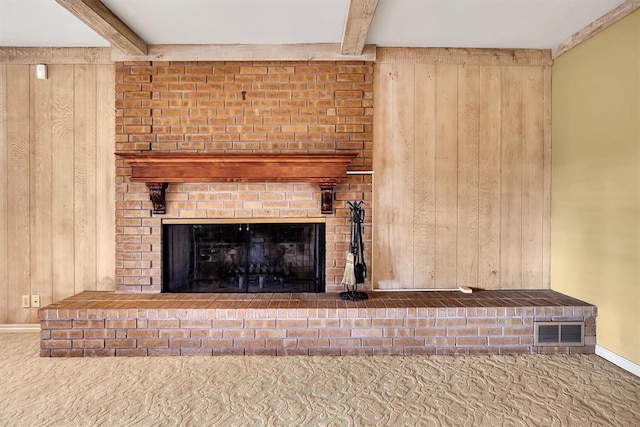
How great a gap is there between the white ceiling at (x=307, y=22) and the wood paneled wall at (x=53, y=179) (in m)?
0.41

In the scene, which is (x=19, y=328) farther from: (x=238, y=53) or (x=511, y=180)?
(x=511, y=180)

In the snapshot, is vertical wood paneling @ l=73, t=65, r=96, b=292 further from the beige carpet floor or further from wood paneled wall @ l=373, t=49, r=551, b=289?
wood paneled wall @ l=373, t=49, r=551, b=289

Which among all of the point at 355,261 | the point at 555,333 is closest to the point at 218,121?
the point at 355,261

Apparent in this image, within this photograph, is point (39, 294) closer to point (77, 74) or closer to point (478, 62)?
point (77, 74)

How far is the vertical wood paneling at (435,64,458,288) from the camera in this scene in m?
3.00

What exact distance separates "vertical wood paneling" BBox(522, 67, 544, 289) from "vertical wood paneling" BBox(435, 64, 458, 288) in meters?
0.64

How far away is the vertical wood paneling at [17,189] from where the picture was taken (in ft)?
9.66

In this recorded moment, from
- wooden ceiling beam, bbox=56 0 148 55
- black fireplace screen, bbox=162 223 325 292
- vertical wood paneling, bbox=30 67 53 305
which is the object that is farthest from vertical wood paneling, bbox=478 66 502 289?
vertical wood paneling, bbox=30 67 53 305

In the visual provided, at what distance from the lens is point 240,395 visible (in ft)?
6.61

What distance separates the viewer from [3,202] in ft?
9.69

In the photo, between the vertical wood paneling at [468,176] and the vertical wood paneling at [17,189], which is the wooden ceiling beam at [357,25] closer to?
the vertical wood paneling at [468,176]

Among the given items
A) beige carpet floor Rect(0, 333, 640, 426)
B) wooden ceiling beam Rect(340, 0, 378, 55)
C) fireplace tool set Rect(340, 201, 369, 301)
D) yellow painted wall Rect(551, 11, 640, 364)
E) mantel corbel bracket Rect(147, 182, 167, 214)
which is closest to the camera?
beige carpet floor Rect(0, 333, 640, 426)

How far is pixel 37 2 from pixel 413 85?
296 centimetres

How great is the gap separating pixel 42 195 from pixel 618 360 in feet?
16.0
